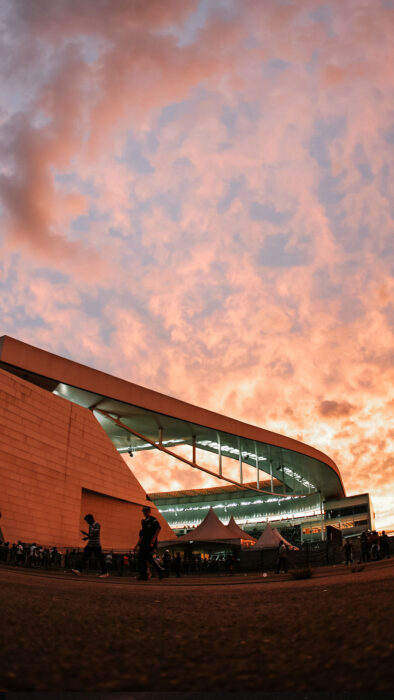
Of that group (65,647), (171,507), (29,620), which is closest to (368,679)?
(65,647)

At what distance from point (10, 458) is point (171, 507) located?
153ft

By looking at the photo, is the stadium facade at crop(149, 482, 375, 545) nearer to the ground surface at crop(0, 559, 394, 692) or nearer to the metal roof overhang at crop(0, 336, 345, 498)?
the metal roof overhang at crop(0, 336, 345, 498)

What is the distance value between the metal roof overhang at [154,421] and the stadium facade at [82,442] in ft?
0.24

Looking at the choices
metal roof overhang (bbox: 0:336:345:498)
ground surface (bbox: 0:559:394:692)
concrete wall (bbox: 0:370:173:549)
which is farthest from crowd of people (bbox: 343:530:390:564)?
ground surface (bbox: 0:559:394:692)

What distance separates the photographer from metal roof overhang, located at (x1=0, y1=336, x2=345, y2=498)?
2723cm

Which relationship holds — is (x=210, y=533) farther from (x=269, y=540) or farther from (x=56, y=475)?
(x=56, y=475)

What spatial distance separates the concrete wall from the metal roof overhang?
179 centimetres

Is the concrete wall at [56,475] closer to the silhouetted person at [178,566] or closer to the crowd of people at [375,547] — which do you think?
the silhouetted person at [178,566]

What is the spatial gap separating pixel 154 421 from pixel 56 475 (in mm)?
11086

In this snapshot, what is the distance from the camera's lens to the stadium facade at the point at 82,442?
912 inches

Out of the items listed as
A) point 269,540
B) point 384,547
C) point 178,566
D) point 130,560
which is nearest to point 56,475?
point 130,560

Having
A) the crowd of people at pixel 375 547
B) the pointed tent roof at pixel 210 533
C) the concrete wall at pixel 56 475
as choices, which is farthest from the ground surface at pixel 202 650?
the pointed tent roof at pixel 210 533

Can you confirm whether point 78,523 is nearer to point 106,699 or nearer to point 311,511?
point 106,699

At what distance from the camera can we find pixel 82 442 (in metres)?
28.0
